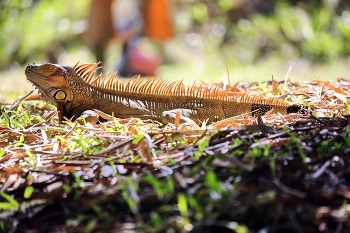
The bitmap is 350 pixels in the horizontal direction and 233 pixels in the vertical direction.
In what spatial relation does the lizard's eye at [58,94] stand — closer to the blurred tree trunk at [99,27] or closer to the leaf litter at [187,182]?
the leaf litter at [187,182]

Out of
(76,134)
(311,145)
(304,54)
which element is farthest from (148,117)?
(304,54)

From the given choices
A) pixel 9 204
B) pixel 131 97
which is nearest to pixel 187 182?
pixel 9 204

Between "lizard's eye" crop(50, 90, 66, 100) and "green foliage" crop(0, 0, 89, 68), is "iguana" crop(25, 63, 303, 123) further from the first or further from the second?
"green foliage" crop(0, 0, 89, 68)

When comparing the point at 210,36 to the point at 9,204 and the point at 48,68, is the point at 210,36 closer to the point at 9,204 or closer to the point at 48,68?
the point at 48,68

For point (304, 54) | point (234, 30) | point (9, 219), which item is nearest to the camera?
point (9, 219)

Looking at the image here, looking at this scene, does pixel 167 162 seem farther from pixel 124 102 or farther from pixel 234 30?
pixel 234 30
